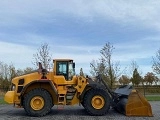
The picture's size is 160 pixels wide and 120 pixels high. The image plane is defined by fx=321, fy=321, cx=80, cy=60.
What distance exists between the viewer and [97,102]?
16.0 meters

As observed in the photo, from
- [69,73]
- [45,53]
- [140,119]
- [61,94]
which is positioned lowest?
[140,119]

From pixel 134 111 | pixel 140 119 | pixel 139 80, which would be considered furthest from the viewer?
pixel 139 80

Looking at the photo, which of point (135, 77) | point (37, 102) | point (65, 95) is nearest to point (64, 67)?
point (65, 95)

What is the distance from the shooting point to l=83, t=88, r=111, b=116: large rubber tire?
15833 mm

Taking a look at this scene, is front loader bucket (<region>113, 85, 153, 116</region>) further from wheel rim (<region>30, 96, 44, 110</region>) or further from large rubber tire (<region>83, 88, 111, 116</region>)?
wheel rim (<region>30, 96, 44, 110</region>)

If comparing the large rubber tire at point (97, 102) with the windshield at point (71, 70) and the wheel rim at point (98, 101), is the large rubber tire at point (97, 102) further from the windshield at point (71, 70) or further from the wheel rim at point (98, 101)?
the windshield at point (71, 70)

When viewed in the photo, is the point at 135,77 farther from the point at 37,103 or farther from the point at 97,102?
the point at 37,103

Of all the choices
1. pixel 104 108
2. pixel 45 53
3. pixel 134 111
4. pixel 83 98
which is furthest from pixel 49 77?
pixel 45 53

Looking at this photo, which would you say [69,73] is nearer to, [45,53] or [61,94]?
[61,94]

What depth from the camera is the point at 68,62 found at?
1666cm

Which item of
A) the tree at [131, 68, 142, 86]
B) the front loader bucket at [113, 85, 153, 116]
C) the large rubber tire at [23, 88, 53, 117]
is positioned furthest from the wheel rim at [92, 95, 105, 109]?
the tree at [131, 68, 142, 86]

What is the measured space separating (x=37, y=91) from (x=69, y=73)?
1943 millimetres

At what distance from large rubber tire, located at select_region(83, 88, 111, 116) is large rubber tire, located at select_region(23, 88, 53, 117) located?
6.04 ft

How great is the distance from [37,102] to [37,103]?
49 mm
